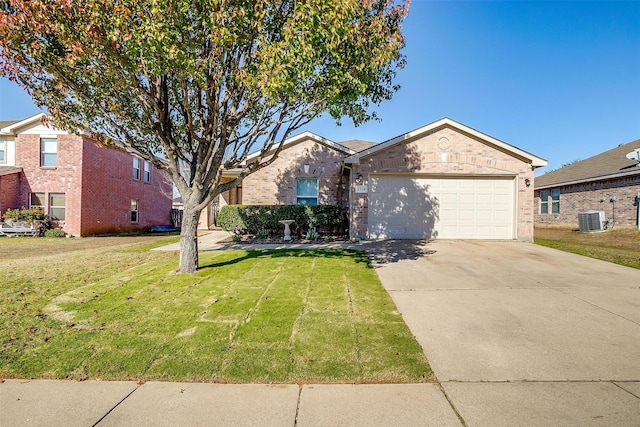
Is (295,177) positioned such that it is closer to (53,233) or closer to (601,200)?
(53,233)

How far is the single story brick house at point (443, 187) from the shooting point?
11578mm

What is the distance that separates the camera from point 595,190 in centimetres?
1691

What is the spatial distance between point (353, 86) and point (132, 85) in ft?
13.7

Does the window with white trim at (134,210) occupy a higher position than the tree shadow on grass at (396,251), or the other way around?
the window with white trim at (134,210)

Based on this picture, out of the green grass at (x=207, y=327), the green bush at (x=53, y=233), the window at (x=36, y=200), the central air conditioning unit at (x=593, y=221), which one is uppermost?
the window at (x=36, y=200)

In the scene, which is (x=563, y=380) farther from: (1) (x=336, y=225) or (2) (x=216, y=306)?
(1) (x=336, y=225)

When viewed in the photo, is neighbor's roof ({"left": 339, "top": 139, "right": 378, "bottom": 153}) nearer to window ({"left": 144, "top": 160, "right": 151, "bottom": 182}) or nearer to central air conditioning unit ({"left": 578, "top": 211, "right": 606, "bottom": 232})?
central air conditioning unit ({"left": 578, "top": 211, "right": 606, "bottom": 232})

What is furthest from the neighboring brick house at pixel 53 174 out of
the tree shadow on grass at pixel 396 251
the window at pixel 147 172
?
the tree shadow on grass at pixel 396 251

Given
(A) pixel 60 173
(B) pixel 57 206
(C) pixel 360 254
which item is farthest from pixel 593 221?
(B) pixel 57 206

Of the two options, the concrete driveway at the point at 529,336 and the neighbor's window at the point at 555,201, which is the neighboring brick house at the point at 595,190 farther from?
the concrete driveway at the point at 529,336

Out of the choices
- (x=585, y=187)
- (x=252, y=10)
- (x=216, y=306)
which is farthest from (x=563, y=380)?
(x=585, y=187)

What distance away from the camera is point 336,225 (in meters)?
12.9

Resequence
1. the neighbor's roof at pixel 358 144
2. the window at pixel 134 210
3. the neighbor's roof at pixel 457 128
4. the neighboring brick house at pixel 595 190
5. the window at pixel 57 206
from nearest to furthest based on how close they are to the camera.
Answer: the neighbor's roof at pixel 457 128 → the neighboring brick house at pixel 595 190 → the window at pixel 57 206 → the neighbor's roof at pixel 358 144 → the window at pixel 134 210

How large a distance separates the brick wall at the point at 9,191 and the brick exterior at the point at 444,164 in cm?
1730
